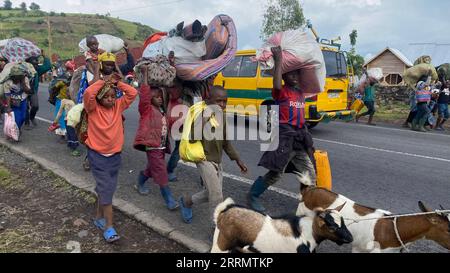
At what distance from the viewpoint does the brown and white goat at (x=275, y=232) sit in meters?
2.63

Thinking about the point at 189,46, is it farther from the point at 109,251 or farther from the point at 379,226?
the point at 379,226

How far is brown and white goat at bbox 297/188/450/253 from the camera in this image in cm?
270

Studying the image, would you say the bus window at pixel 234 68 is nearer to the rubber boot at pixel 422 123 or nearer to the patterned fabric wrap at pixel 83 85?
the patterned fabric wrap at pixel 83 85

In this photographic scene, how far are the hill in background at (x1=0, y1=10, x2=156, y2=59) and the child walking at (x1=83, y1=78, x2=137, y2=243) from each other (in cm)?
5587

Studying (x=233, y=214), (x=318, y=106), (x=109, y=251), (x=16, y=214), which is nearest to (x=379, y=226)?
(x=233, y=214)

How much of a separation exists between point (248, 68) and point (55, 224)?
671cm

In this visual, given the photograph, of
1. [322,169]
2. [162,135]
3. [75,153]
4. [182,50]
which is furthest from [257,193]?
[75,153]

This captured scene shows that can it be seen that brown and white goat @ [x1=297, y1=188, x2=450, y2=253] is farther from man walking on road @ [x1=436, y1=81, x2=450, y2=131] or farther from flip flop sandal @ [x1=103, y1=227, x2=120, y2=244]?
man walking on road @ [x1=436, y1=81, x2=450, y2=131]

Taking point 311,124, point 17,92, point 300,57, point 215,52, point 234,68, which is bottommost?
point 311,124

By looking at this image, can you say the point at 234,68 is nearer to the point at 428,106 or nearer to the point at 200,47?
the point at 200,47

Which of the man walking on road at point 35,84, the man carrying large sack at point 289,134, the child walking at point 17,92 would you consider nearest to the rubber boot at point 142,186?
the man carrying large sack at point 289,134

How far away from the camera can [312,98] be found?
28.9ft

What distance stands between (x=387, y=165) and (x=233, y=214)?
4341mm

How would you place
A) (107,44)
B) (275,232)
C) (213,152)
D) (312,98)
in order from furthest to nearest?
1. (312,98)
2. (107,44)
3. (213,152)
4. (275,232)
